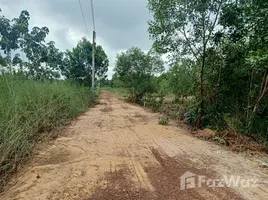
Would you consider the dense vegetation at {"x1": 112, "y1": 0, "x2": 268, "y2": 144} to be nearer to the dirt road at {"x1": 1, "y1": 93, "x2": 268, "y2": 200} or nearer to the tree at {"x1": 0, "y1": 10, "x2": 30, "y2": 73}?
the dirt road at {"x1": 1, "y1": 93, "x2": 268, "y2": 200}

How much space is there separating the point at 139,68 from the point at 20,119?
12.7 meters

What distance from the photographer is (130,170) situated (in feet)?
11.9

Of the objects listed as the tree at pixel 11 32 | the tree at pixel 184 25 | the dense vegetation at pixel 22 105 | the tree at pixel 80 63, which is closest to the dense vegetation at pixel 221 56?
the tree at pixel 184 25

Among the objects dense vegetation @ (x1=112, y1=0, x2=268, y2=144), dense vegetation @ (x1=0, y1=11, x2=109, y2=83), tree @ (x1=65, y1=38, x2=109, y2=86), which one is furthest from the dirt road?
tree @ (x1=65, y1=38, x2=109, y2=86)

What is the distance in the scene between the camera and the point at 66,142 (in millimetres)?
5234

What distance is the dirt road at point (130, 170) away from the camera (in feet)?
9.55

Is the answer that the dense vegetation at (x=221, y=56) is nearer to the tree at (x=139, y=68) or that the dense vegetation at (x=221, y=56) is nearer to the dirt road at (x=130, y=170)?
the dirt road at (x=130, y=170)

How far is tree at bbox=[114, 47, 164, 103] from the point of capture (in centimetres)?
1673

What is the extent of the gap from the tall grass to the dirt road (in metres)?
0.26

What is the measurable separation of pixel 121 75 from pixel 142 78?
1823 millimetres

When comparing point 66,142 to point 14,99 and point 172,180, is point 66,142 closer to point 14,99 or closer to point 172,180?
point 14,99

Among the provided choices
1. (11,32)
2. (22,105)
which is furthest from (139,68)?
(22,105)

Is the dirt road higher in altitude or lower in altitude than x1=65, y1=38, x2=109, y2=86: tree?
lower

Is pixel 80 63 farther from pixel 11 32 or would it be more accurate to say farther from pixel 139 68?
pixel 11 32
